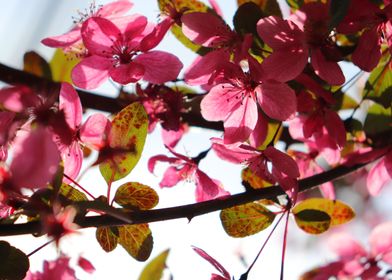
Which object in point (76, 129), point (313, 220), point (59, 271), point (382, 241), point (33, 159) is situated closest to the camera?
point (33, 159)

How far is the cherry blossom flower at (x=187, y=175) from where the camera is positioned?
31.0 inches

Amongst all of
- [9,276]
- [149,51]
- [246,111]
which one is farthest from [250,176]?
[9,276]

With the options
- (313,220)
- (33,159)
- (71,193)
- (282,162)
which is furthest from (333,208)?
(33,159)

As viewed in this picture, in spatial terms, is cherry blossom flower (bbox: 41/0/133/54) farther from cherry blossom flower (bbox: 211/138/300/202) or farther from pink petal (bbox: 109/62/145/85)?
cherry blossom flower (bbox: 211/138/300/202)

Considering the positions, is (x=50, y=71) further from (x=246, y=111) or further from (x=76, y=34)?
(x=246, y=111)

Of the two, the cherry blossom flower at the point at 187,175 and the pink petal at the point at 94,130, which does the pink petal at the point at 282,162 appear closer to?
the cherry blossom flower at the point at 187,175

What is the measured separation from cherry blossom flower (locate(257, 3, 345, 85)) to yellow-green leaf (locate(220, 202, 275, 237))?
0.18m

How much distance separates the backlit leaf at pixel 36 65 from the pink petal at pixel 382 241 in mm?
580

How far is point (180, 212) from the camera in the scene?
23.8 inches

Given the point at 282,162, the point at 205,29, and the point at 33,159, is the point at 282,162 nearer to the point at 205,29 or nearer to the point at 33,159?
the point at 205,29

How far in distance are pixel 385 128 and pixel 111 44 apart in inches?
15.6

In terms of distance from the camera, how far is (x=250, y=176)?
2.59 feet

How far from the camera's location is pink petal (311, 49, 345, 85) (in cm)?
68

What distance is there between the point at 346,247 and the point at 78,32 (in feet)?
1.93
